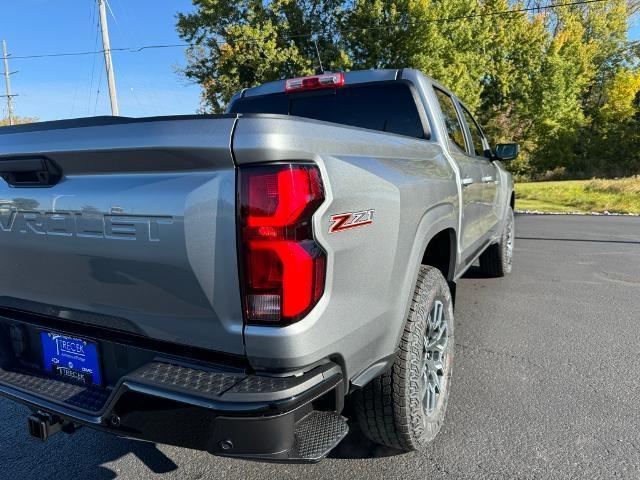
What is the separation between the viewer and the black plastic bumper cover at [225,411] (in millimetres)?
1567

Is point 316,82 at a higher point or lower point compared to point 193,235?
higher

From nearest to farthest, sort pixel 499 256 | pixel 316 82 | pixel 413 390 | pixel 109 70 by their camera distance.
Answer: pixel 413 390, pixel 316 82, pixel 499 256, pixel 109 70

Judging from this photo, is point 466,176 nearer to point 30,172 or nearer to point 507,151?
point 507,151

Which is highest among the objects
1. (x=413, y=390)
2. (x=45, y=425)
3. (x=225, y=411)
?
(x=225, y=411)

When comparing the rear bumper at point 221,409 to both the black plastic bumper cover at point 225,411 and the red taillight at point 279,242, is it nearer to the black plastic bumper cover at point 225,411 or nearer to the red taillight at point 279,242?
the black plastic bumper cover at point 225,411

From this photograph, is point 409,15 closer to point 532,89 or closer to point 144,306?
point 532,89

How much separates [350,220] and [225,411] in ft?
2.42

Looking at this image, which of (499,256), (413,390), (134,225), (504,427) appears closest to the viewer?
(134,225)

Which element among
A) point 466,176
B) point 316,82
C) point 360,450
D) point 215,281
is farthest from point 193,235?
point 466,176

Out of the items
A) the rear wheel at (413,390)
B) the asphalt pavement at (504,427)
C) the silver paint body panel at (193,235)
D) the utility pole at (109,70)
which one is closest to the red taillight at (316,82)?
the silver paint body panel at (193,235)

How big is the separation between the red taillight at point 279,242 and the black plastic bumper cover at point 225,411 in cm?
23

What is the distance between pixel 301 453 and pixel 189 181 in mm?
953

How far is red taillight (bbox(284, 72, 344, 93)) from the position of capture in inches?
132

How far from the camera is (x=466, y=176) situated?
3475 millimetres
